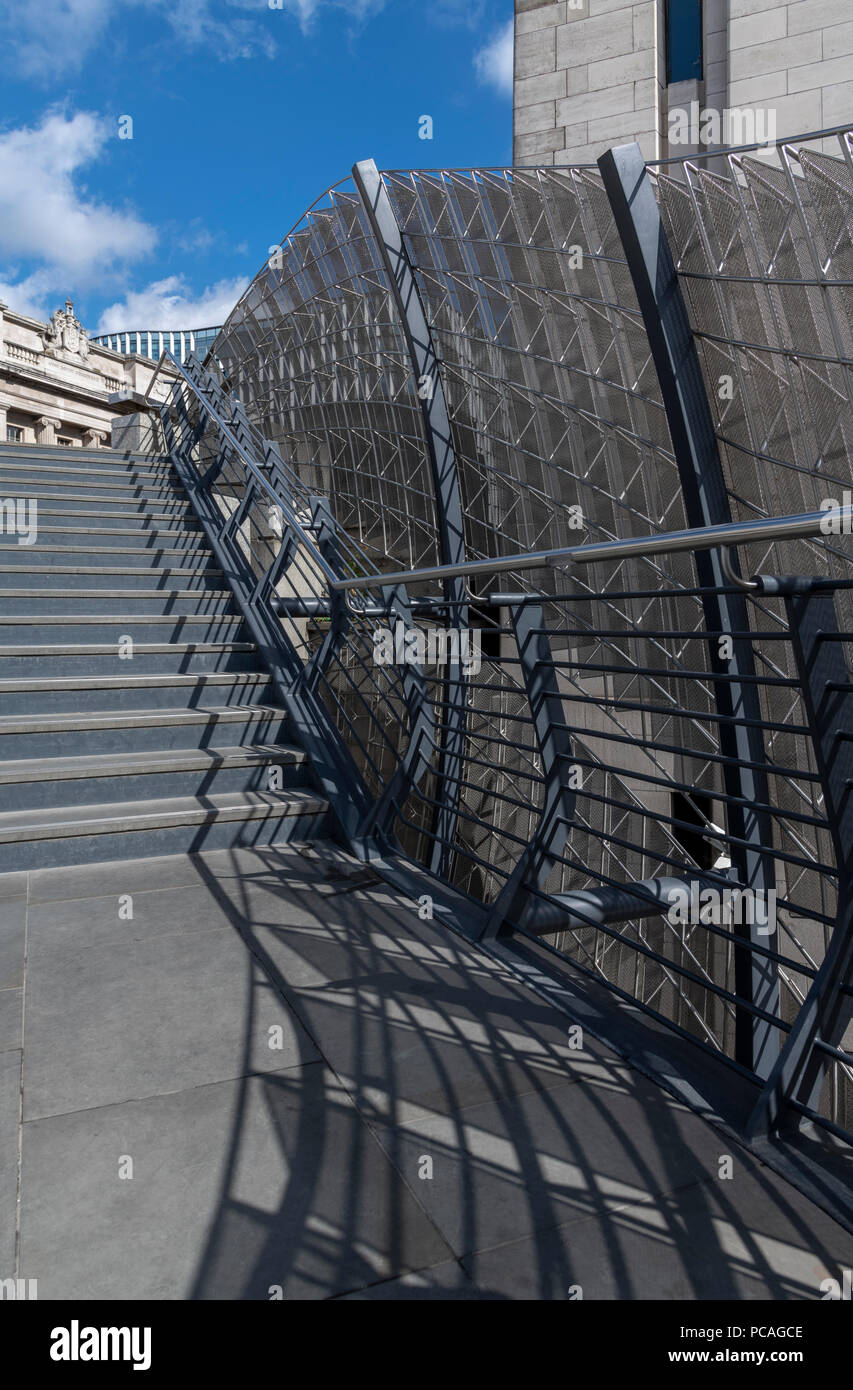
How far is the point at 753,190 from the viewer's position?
10781mm

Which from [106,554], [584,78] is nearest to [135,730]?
[106,554]

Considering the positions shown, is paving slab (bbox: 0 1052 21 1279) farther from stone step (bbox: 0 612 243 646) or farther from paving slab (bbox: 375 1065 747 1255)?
stone step (bbox: 0 612 243 646)

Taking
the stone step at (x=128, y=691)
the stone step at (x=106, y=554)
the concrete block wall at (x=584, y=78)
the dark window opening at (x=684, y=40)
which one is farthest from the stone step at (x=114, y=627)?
the dark window opening at (x=684, y=40)

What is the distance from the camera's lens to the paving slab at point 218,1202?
1981 millimetres

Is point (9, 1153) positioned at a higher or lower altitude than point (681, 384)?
lower

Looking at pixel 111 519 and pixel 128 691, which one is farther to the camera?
pixel 111 519

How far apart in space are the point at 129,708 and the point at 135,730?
0.48 metres

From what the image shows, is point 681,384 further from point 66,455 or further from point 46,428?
point 46,428

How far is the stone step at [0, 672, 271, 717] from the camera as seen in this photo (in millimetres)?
5715

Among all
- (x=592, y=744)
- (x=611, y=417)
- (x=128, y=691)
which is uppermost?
(x=611, y=417)

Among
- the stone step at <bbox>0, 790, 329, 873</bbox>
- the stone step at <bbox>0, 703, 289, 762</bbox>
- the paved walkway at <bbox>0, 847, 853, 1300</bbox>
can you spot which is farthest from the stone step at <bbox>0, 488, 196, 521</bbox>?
the paved walkway at <bbox>0, 847, 853, 1300</bbox>

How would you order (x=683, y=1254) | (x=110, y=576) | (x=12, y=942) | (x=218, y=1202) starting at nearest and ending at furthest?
(x=683, y=1254)
(x=218, y=1202)
(x=12, y=942)
(x=110, y=576)

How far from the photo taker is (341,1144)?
97.0 inches
